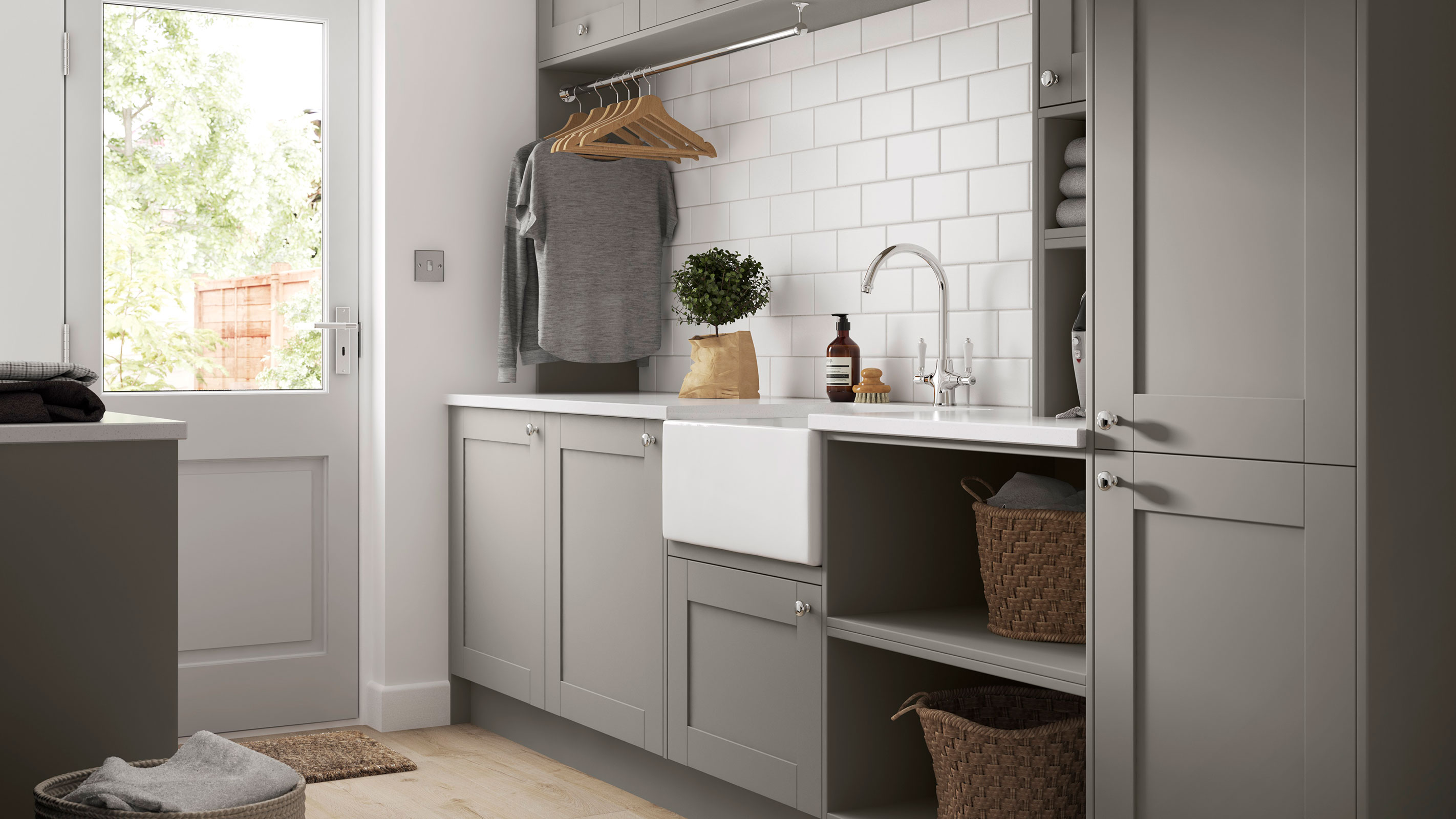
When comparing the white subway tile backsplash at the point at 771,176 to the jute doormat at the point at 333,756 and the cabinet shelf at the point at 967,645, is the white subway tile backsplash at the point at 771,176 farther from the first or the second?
the jute doormat at the point at 333,756

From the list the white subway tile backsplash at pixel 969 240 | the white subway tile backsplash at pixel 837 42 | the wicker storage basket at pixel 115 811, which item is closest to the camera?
the wicker storage basket at pixel 115 811

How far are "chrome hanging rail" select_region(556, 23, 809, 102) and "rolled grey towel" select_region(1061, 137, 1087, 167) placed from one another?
101 cm

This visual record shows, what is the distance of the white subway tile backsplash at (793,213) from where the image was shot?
142 inches

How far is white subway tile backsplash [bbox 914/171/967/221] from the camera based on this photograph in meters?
3.15

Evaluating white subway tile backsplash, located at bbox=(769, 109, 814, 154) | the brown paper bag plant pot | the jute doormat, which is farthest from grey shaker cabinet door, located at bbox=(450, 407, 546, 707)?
white subway tile backsplash, located at bbox=(769, 109, 814, 154)

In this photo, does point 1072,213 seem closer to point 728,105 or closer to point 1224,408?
point 1224,408

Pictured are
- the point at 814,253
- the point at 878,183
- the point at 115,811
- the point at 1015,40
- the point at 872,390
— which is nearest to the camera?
the point at 115,811

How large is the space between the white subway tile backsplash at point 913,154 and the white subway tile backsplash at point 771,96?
431mm

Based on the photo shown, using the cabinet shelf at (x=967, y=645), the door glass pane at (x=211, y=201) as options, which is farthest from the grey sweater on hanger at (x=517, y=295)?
the cabinet shelf at (x=967, y=645)

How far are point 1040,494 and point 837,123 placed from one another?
1.41 meters

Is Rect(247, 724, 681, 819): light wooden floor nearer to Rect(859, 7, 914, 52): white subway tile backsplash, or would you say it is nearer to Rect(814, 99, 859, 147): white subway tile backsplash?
Rect(814, 99, 859, 147): white subway tile backsplash

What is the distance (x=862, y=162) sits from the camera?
135 inches

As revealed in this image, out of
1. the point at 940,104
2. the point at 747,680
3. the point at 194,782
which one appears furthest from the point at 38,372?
the point at 940,104

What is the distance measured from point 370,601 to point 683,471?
1520 mm
